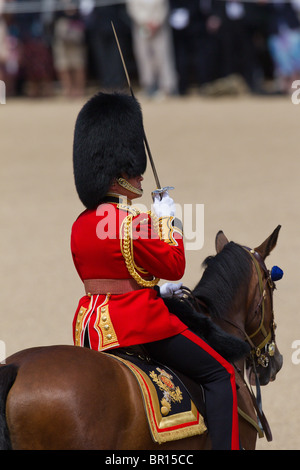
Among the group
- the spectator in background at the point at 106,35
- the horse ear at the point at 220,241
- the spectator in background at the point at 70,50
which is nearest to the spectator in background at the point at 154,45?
the spectator in background at the point at 106,35

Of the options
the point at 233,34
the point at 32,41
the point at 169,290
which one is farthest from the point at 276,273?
the point at 32,41

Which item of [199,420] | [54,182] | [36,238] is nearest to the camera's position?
[199,420]

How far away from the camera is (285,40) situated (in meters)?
13.6

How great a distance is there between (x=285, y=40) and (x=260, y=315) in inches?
420

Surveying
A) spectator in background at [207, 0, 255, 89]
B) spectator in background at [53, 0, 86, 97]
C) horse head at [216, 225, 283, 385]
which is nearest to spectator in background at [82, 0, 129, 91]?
spectator in background at [53, 0, 86, 97]

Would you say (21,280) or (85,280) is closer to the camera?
(85,280)

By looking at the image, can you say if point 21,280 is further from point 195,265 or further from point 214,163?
point 214,163

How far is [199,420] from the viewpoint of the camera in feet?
9.80

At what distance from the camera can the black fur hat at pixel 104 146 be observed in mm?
3104

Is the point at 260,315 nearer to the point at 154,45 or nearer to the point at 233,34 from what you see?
the point at 154,45

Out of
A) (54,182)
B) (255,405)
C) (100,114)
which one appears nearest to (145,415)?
(255,405)

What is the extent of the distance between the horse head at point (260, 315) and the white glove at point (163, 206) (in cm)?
48
